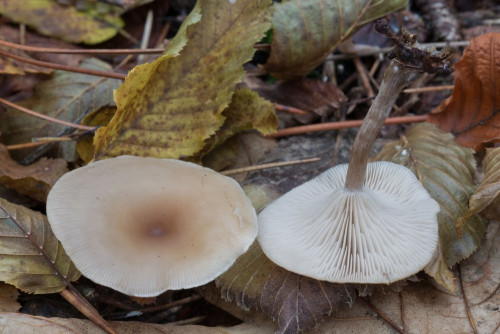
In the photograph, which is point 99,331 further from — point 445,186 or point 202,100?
point 445,186

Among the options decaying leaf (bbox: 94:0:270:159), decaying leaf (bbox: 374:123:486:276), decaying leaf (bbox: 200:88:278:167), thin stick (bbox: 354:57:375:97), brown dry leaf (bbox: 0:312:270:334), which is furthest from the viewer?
thin stick (bbox: 354:57:375:97)

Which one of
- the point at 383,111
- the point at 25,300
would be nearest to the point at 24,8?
the point at 25,300

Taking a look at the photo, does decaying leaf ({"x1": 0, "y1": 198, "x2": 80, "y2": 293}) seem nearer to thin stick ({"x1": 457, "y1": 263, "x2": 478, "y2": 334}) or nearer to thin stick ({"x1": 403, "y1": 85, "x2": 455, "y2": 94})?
thin stick ({"x1": 457, "y1": 263, "x2": 478, "y2": 334})

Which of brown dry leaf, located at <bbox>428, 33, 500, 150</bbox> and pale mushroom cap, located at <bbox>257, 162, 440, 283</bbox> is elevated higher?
brown dry leaf, located at <bbox>428, 33, 500, 150</bbox>

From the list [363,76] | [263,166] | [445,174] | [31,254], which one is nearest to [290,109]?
[263,166]

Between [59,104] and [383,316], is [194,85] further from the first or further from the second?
[383,316]

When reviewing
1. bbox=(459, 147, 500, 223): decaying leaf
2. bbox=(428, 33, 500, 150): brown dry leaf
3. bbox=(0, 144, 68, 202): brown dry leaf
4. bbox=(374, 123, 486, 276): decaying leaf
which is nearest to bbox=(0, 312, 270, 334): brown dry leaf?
bbox=(0, 144, 68, 202): brown dry leaf
